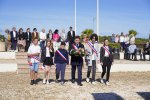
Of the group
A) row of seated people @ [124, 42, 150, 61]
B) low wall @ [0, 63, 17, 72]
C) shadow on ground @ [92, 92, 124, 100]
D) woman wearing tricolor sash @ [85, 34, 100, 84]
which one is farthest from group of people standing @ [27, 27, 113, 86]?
row of seated people @ [124, 42, 150, 61]

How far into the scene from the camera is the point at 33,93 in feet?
35.3

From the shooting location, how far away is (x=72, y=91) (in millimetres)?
11297

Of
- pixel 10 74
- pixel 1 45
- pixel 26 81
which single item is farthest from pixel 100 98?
pixel 1 45

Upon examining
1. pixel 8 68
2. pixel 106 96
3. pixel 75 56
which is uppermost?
pixel 75 56

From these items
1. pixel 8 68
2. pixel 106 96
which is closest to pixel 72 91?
pixel 106 96

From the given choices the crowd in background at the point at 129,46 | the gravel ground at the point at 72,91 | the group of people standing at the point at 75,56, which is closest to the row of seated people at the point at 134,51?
the crowd in background at the point at 129,46

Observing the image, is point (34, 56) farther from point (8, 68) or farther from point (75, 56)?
point (8, 68)

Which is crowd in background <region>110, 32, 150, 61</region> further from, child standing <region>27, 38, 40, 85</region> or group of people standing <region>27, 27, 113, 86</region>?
child standing <region>27, 38, 40, 85</region>

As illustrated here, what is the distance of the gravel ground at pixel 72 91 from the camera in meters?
10.3

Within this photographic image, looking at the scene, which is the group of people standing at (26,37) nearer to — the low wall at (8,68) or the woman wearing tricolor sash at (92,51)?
the low wall at (8,68)

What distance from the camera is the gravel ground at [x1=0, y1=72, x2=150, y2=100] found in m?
10.3

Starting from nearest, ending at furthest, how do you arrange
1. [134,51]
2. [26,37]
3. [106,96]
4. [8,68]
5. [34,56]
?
1. [106,96]
2. [34,56]
3. [8,68]
4. [26,37]
5. [134,51]

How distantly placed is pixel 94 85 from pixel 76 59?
1.25 m

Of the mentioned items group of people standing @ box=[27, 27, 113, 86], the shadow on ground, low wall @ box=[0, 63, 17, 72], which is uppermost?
group of people standing @ box=[27, 27, 113, 86]
